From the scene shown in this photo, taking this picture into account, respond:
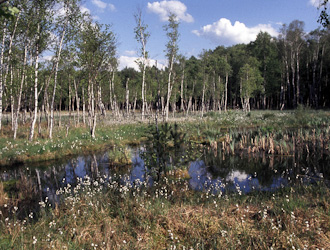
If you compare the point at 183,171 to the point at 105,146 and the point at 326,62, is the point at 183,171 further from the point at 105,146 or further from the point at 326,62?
the point at 326,62

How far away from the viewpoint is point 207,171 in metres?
10.5

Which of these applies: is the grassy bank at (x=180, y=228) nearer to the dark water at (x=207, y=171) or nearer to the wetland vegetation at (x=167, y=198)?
the wetland vegetation at (x=167, y=198)

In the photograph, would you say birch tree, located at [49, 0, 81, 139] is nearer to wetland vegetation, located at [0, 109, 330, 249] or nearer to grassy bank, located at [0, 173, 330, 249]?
wetland vegetation, located at [0, 109, 330, 249]

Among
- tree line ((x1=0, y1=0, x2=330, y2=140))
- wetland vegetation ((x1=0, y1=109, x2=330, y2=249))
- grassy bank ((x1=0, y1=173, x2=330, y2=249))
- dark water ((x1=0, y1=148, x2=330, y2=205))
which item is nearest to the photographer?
grassy bank ((x1=0, y1=173, x2=330, y2=249))

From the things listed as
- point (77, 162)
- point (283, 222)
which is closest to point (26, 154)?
point (77, 162)

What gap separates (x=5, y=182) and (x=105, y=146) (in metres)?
7.53

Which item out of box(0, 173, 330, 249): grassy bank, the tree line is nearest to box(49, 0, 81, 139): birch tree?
the tree line

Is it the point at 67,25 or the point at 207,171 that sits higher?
the point at 67,25

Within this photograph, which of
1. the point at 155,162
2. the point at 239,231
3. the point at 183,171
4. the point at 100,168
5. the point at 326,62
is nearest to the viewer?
the point at 239,231

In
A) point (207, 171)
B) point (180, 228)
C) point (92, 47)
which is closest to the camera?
point (180, 228)

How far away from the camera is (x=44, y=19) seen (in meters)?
15.3

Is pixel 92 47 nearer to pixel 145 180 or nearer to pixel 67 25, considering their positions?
pixel 67 25

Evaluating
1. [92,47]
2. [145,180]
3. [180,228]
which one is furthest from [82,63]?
[180,228]

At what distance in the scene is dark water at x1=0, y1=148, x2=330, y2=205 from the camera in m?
8.74
